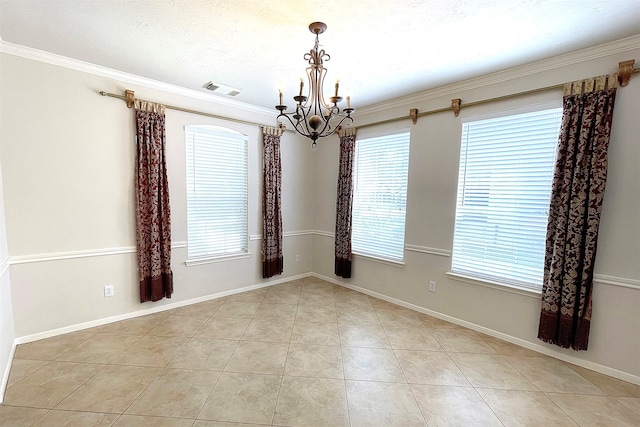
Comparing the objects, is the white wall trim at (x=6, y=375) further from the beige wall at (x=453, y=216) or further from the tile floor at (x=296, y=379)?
the beige wall at (x=453, y=216)

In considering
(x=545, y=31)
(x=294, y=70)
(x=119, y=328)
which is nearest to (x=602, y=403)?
(x=545, y=31)

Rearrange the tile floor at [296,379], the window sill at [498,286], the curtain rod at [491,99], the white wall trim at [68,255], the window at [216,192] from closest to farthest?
the tile floor at [296,379] → the curtain rod at [491,99] → the white wall trim at [68,255] → the window sill at [498,286] → the window at [216,192]

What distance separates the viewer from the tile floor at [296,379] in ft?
6.14

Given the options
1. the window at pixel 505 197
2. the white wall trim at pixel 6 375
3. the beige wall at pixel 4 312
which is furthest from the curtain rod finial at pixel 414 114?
the white wall trim at pixel 6 375

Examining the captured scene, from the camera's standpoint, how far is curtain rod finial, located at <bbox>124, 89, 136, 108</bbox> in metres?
3.02

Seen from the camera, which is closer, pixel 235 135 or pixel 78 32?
pixel 78 32

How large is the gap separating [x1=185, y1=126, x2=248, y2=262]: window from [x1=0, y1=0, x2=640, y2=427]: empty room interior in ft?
0.10

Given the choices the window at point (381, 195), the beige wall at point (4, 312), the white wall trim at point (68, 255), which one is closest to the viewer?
the beige wall at point (4, 312)

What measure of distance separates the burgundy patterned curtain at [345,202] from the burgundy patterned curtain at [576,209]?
2.42 m

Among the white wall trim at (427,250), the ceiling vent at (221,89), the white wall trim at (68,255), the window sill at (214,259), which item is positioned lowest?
the window sill at (214,259)

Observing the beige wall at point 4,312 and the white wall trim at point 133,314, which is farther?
the white wall trim at point 133,314

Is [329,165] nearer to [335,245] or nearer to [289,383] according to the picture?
[335,245]

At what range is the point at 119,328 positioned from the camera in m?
2.99

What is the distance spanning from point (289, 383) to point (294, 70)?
9.61 feet
